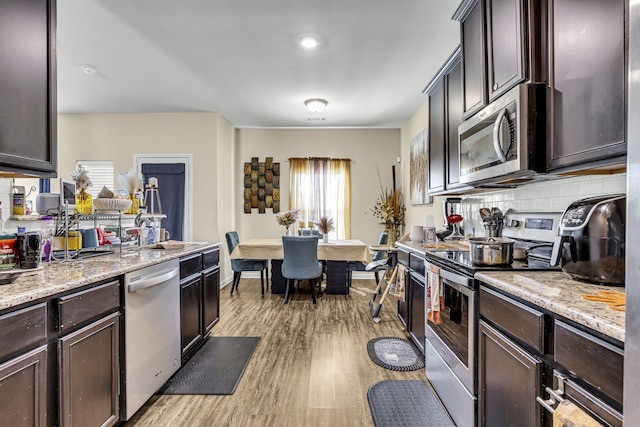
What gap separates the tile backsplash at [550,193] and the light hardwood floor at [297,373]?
1.38m

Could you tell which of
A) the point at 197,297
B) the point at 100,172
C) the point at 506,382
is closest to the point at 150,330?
the point at 197,297

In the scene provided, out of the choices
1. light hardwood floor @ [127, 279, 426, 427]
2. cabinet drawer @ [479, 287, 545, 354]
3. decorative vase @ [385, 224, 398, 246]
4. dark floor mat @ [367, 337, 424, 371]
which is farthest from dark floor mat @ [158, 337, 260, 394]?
decorative vase @ [385, 224, 398, 246]

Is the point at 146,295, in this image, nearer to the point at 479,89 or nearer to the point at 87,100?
the point at 479,89

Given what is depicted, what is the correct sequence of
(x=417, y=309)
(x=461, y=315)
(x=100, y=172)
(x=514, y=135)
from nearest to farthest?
1. (x=514, y=135)
2. (x=461, y=315)
3. (x=417, y=309)
4. (x=100, y=172)

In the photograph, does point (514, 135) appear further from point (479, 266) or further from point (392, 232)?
point (392, 232)

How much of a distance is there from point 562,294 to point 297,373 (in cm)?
188

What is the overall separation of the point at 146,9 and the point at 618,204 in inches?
118

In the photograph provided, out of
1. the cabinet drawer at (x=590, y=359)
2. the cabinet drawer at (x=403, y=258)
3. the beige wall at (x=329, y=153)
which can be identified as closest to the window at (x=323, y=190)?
the beige wall at (x=329, y=153)

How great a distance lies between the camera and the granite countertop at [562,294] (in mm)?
817

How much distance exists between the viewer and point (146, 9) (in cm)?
246

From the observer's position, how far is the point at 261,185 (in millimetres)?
5984

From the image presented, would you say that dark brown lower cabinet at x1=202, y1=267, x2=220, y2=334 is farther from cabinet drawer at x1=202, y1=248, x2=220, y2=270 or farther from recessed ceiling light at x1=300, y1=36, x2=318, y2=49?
recessed ceiling light at x1=300, y1=36, x2=318, y2=49

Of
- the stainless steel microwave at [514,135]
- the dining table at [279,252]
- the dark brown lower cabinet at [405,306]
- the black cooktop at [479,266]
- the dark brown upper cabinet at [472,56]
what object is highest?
the dark brown upper cabinet at [472,56]

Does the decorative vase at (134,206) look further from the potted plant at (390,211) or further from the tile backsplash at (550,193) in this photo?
the potted plant at (390,211)
